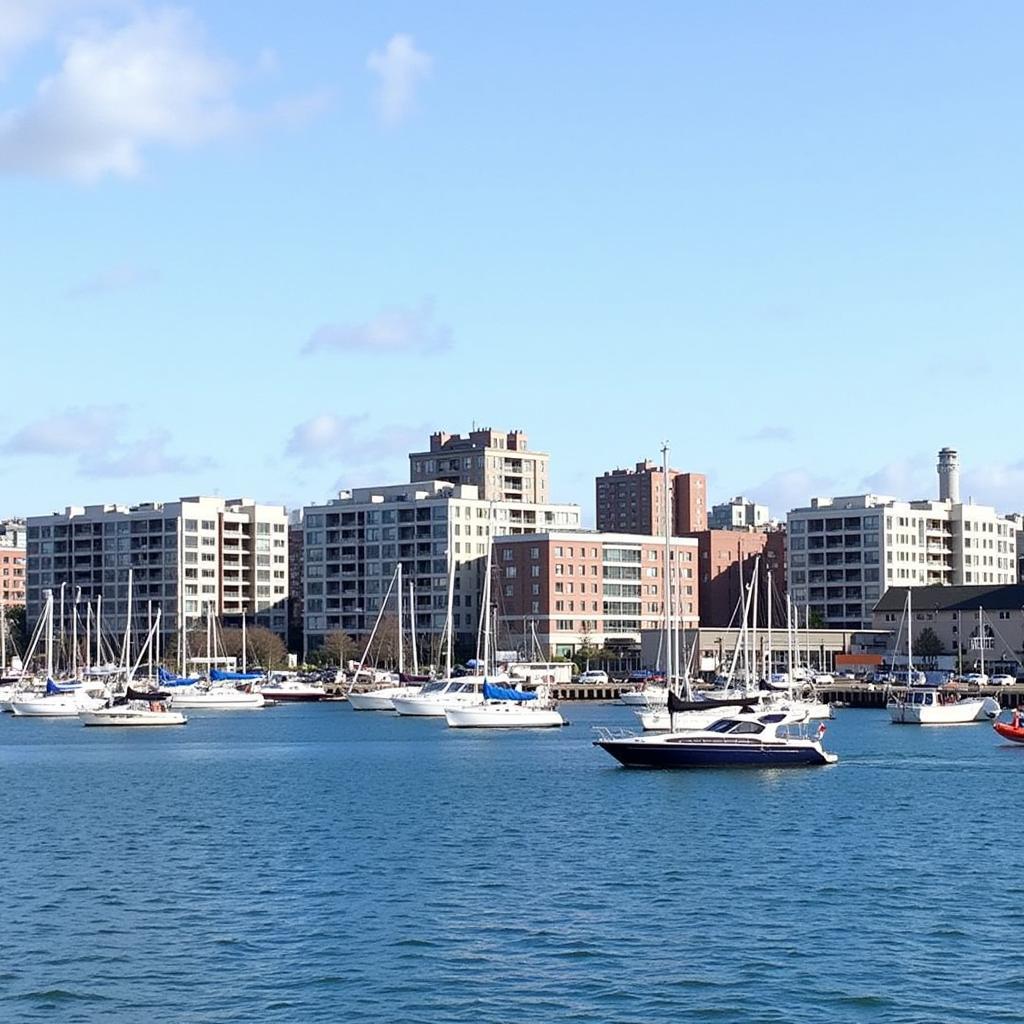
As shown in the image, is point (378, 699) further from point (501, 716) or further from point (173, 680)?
point (501, 716)

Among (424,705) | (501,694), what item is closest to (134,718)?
(424,705)

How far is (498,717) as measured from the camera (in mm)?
124688

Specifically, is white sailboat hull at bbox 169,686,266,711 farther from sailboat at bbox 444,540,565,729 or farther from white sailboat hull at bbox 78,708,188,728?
sailboat at bbox 444,540,565,729

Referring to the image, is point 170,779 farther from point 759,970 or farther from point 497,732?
point 759,970

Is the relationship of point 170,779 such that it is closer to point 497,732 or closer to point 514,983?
point 497,732

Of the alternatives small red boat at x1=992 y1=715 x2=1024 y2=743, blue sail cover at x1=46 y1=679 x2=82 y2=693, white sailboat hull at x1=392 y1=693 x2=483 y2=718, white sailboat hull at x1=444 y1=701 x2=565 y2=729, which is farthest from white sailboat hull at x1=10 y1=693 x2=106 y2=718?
small red boat at x1=992 y1=715 x2=1024 y2=743

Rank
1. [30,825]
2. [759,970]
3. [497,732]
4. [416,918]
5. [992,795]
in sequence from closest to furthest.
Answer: [759,970]
[416,918]
[30,825]
[992,795]
[497,732]

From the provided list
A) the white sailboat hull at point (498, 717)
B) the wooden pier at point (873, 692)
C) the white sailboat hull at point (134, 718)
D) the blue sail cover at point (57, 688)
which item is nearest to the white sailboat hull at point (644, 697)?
the wooden pier at point (873, 692)

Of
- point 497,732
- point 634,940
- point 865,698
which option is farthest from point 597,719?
point 634,940

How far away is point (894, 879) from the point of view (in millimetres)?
50875

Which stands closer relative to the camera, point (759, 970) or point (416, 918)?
point (759, 970)

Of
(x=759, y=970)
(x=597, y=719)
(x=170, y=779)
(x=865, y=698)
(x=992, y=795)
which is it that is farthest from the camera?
(x=865, y=698)

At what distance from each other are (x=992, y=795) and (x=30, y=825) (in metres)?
37.6

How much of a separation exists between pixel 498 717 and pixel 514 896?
77.2 meters
